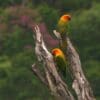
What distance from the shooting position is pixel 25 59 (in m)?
15.4

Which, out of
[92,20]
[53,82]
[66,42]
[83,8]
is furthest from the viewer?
[83,8]

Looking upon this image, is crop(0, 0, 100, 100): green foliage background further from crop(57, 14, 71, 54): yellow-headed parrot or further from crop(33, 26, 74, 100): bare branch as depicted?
crop(33, 26, 74, 100): bare branch

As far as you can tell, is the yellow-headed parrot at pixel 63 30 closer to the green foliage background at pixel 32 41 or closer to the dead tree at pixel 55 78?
the dead tree at pixel 55 78

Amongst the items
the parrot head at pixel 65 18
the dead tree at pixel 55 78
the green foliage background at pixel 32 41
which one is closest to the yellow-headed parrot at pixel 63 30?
the parrot head at pixel 65 18

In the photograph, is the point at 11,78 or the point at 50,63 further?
the point at 11,78

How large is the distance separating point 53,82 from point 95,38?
466 inches

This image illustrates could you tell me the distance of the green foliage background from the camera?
14977mm

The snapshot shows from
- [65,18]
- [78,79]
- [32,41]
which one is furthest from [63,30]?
[32,41]

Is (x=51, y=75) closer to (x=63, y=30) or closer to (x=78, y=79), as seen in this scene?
(x=78, y=79)

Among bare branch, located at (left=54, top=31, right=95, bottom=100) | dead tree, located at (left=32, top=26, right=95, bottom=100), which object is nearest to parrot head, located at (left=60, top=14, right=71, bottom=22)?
bare branch, located at (left=54, top=31, right=95, bottom=100)

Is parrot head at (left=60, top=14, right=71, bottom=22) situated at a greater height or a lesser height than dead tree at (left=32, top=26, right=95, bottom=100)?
greater

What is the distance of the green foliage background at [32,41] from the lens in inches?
590

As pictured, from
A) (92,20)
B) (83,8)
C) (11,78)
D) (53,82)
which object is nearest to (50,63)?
(53,82)

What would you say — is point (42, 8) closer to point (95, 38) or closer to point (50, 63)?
point (95, 38)
